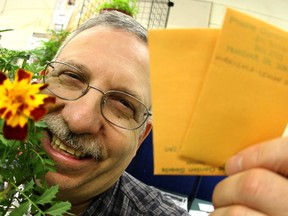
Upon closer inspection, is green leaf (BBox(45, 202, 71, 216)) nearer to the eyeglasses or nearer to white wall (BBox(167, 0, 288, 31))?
the eyeglasses

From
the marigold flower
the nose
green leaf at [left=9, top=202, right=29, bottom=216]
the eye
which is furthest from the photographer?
the eye

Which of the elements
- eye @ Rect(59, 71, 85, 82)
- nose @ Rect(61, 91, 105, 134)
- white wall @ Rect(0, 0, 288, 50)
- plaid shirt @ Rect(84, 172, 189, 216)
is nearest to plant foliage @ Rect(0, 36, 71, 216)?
nose @ Rect(61, 91, 105, 134)

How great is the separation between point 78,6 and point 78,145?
163 cm

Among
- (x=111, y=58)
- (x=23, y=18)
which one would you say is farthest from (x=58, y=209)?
(x=23, y=18)

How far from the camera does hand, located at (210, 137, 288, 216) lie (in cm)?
33

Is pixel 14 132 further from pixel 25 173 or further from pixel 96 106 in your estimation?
pixel 96 106

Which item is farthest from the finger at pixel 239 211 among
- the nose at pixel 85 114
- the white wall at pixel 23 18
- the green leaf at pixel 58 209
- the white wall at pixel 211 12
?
the white wall at pixel 23 18

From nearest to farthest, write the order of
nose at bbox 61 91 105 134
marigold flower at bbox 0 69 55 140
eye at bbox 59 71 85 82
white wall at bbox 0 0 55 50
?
1. marigold flower at bbox 0 69 55 140
2. nose at bbox 61 91 105 134
3. eye at bbox 59 71 85 82
4. white wall at bbox 0 0 55 50

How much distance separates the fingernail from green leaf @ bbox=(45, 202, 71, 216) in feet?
0.71

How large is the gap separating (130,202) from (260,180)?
0.87m

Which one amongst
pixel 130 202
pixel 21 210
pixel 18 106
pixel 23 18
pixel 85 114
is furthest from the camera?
pixel 23 18

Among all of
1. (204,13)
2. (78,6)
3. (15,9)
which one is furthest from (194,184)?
(15,9)

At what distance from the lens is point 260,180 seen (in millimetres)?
341

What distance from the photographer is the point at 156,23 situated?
107 inches
